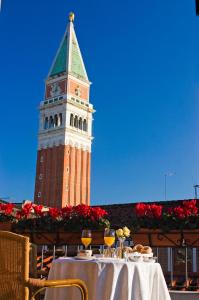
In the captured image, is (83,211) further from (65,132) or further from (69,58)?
(69,58)

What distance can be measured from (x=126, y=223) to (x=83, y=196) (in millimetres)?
50375

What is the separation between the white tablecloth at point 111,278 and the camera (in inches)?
112

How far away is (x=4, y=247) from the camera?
8.00 ft

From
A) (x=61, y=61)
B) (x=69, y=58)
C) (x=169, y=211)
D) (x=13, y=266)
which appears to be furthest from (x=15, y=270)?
(x=61, y=61)

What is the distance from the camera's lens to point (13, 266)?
7.80 feet

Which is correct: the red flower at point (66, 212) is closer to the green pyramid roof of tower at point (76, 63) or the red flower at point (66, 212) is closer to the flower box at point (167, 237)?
the flower box at point (167, 237)

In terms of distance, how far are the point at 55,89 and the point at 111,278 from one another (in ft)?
196

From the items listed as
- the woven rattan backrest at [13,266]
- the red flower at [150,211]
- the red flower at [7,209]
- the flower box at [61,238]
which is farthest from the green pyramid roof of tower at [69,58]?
the woven rattan backrest at [13,266]

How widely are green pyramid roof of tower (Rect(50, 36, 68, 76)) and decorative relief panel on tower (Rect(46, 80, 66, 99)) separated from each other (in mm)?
1872

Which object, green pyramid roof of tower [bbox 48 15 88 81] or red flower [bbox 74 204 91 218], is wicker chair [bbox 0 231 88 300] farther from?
green pyramid roof of tower [bbox 48 15 88 81]

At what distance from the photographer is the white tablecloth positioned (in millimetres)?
2857

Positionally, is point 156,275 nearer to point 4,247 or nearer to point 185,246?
point 4,247

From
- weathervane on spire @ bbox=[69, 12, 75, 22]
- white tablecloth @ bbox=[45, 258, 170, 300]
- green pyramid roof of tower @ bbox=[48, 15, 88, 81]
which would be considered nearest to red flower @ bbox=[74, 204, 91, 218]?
white tablecloth @ bbox=[45, 258, 170, 300]

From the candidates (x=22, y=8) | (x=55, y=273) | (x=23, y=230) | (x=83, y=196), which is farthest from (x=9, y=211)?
(x=83, y=196)
